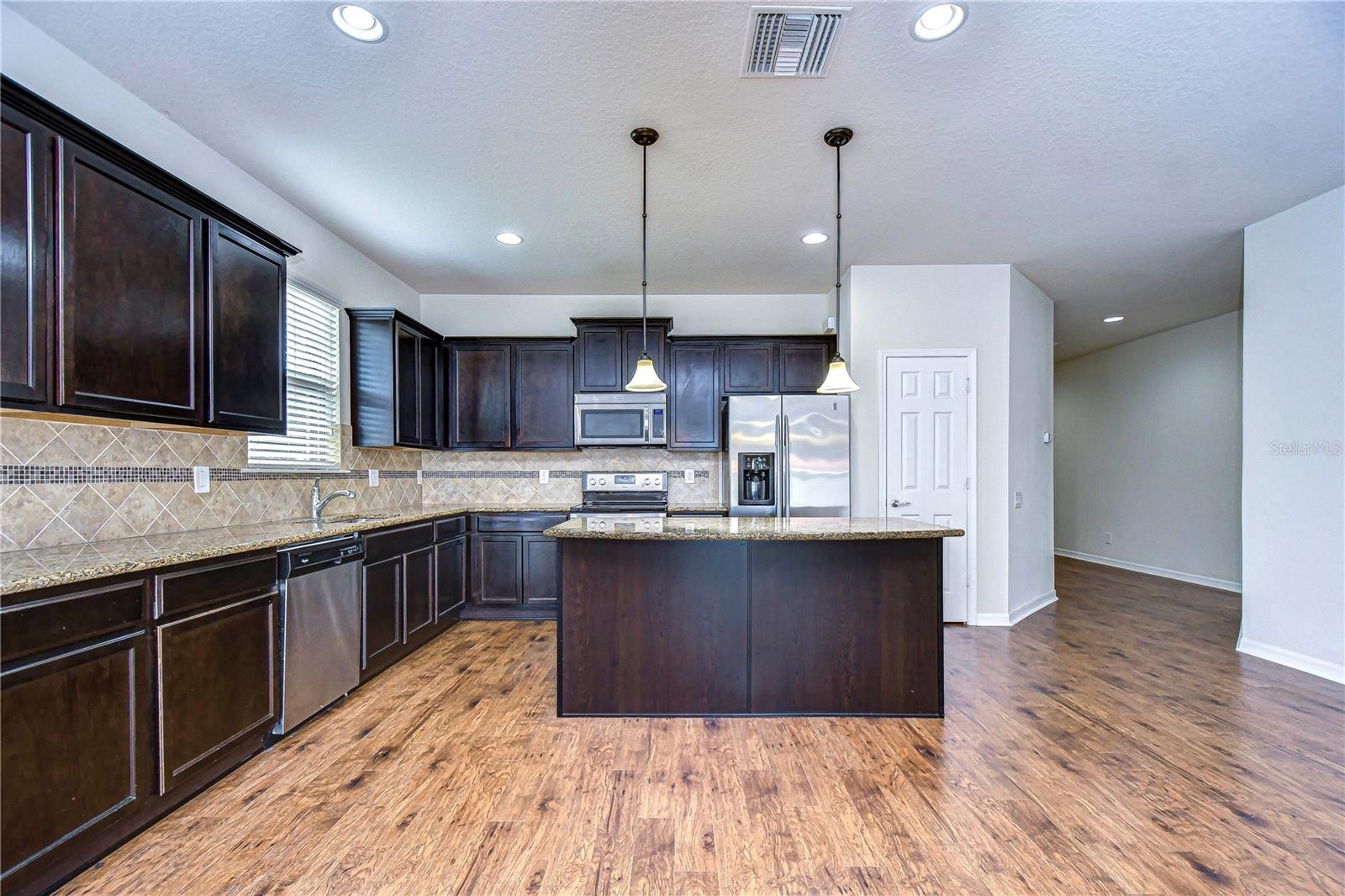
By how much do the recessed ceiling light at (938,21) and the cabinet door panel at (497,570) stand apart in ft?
13.4

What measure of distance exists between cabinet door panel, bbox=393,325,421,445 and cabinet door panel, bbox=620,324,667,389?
1.66 metres

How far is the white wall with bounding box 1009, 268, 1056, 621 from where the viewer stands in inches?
175

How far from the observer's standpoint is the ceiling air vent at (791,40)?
1.87m

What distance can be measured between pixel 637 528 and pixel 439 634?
94.9 inches

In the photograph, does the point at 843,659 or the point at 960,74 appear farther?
the point at 843,659

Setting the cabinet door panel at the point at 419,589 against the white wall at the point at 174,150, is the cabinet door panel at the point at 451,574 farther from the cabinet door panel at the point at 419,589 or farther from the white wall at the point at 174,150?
the white wall at the point at 174,150

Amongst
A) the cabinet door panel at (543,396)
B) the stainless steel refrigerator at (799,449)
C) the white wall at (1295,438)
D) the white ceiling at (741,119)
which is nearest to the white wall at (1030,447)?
the white ceiling at (741,119)

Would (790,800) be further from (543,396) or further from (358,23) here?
(543,396)

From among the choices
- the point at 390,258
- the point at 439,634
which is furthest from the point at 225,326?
the point at 439,634

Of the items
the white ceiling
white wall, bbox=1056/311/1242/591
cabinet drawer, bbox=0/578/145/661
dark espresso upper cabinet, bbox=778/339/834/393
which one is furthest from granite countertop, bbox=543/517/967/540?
white wall, bbox=1056/311/1242/591

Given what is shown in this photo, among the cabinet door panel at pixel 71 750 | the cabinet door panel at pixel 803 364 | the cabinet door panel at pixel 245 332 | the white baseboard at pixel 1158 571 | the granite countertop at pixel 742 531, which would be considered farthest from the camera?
the white baseboard at pixel 1158 571

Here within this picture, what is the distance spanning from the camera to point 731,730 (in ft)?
8.55

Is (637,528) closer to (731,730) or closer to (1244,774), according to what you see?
(731,730)

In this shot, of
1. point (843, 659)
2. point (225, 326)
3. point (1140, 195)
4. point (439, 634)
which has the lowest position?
point (439, 634)
